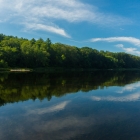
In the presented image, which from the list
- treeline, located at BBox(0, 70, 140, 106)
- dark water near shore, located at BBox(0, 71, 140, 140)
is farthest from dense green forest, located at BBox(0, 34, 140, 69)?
dark water near shore, located at BBox(0, 71, 140, 140)

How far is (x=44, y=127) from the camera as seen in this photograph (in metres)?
13.1

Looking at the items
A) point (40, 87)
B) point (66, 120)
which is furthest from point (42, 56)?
point (66, 120)

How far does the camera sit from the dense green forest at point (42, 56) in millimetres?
94387

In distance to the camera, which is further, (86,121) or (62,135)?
(86,121)

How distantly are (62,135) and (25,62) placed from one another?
91814mm

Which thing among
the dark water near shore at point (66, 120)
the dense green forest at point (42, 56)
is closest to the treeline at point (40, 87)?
the dark water near shore at point (66, 120)

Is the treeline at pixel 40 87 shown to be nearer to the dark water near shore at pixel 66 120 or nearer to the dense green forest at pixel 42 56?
the dark water near shore at pixel 66 120

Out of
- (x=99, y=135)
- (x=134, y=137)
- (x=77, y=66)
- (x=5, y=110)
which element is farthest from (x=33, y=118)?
(x=77, y=66)

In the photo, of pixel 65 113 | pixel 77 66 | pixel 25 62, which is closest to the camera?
pixel 65 113

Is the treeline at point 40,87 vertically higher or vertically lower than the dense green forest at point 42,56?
lower

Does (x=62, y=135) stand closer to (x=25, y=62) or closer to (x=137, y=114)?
(x=137, y=114)

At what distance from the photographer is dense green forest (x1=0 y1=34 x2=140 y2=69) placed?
94.4 metres

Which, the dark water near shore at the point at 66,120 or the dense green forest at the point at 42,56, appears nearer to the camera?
the dark water near shore at the point at 66,120

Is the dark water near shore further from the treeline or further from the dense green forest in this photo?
the dense green forest
